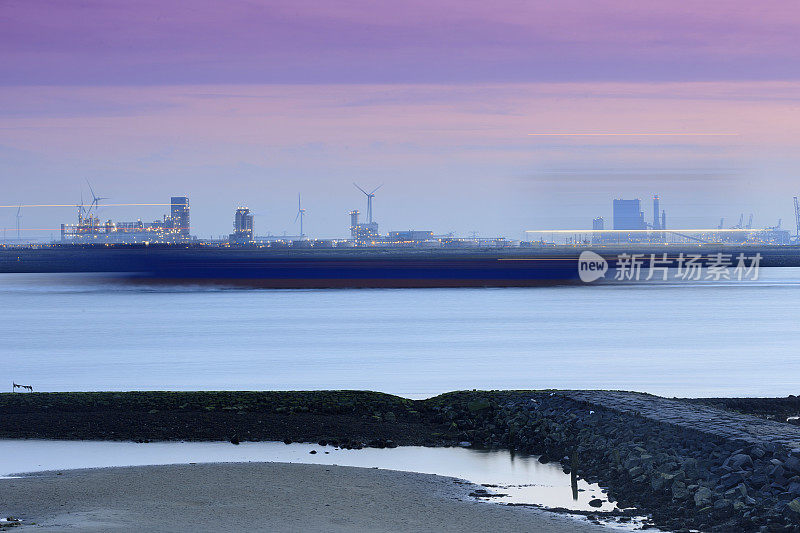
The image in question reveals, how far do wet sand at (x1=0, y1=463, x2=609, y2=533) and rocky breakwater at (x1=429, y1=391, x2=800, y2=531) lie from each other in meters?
2.14

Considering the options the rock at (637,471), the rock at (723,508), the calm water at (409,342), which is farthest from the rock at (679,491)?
the calm water at (409,342)

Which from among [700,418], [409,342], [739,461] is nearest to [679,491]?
[739,461]

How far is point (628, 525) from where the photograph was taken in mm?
14914

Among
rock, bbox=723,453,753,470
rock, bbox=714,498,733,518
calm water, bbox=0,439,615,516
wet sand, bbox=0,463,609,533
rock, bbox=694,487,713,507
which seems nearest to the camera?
wet sand, bbox=0,463,609,533

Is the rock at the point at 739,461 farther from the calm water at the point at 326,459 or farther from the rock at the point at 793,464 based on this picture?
the calm water at the point at 326,459

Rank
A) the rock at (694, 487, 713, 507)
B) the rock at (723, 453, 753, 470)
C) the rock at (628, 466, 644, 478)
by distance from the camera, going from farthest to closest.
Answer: the rock at (628, 466, 644, 478)
the rock at (723, 453, 753, 470)
the rock at (694, 487, 713, 507)

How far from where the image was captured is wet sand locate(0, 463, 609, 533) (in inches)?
563

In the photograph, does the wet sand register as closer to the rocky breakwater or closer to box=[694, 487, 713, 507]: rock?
box=[694, 487, 713, 507]: rock

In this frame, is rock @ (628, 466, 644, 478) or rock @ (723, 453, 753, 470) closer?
rock @ (723, 453, 753, 470)

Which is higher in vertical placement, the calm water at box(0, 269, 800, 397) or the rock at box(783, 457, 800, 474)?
the rock at box(783, 457, 800, 474)

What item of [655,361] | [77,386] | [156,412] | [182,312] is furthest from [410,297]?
[156,412]

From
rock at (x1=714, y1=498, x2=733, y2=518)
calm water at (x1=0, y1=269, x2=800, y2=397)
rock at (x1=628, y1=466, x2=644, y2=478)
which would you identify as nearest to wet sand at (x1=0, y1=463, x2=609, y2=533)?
rock at (x1=714, y1=498, x2=733, y2=518)

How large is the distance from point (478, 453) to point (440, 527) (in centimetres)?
688

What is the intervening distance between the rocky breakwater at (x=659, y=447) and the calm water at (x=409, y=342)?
9.13m
